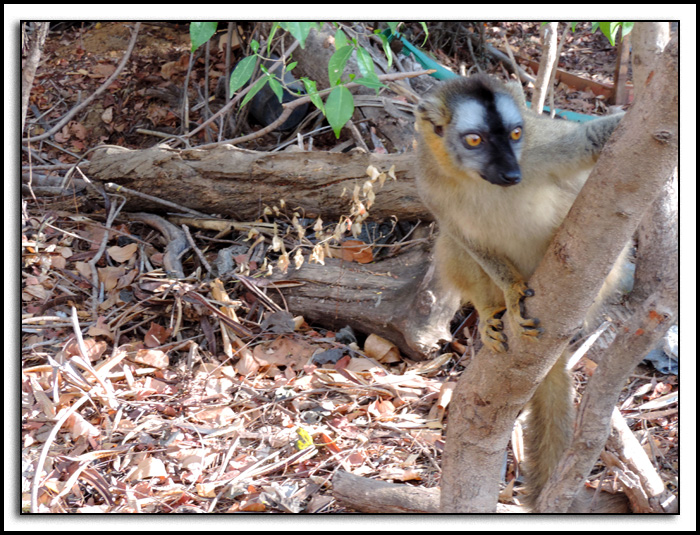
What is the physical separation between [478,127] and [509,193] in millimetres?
366

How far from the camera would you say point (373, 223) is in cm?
530

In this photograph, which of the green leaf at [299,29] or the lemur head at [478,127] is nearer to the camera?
the green leaf at [299,29]

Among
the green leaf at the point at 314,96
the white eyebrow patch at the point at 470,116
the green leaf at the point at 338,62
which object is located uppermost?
the green leaf at the point at 338,62

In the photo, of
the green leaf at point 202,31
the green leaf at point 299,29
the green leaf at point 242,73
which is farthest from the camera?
the green leaf at point 242,73

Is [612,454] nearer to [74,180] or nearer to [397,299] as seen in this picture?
[397,299]

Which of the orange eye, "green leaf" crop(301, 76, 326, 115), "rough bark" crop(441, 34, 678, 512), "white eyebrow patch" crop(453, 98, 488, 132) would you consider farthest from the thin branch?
"rough bark" crop(441, 34, 678, 512)

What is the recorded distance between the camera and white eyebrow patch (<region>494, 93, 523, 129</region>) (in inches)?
117

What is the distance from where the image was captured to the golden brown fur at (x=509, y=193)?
298 cm

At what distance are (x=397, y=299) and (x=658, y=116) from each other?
2.83 metres

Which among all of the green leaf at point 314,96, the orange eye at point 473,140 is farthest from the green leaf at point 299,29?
the orange eye at point 473,140

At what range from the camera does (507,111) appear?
2990 mm

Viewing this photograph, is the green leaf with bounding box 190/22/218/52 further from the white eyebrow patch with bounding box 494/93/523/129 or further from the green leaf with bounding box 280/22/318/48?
the white eyebrow patch with bounding box 494/93/523/129

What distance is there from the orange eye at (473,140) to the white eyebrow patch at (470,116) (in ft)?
0.11

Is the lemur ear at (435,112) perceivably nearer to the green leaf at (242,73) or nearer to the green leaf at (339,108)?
the green leaf at (339,108)
